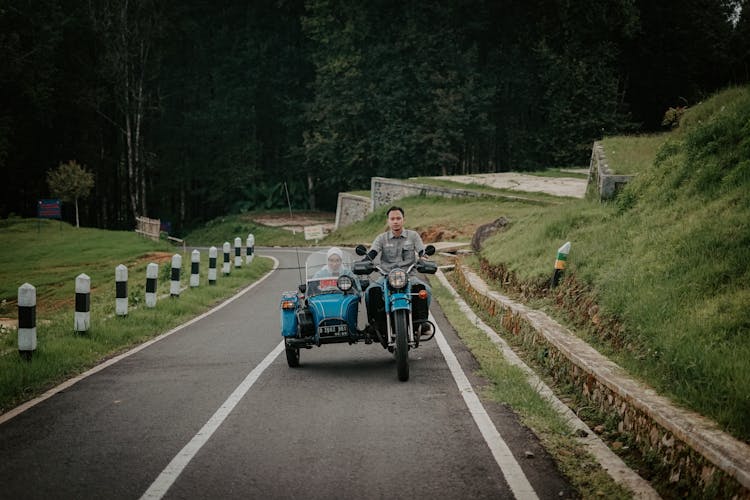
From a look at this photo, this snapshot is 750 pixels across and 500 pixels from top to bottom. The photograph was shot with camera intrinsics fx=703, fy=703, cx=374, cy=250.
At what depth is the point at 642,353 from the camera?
680 cm

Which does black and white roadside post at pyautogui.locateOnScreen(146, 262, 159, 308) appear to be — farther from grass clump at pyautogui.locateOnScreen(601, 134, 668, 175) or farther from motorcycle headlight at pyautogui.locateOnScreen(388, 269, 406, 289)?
grass clump at pyautogui.locateOnScreen(601, 134, 668, 175)

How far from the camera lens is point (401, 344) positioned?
763 centimetres

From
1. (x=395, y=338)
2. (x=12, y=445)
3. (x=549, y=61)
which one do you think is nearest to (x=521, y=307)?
(x=395, y=338)

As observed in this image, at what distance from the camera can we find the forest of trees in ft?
159

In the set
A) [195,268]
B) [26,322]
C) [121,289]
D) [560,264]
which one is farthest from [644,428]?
[195,268]

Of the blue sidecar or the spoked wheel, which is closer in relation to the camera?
the blue sidecar

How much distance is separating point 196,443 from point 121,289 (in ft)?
22.8

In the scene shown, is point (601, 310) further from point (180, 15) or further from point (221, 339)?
point (180, 15)

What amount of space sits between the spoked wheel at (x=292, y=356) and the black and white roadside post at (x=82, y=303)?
3379 mm

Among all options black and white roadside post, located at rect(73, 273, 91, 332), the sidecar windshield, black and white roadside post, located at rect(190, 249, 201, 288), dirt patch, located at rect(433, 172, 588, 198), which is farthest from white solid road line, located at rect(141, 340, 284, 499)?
dirt patch, located at rect(433, 172, 588, 198)

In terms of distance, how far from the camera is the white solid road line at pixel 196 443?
184 inches

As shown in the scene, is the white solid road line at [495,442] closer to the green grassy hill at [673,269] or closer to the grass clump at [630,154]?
the green grassy hill at [673,269]

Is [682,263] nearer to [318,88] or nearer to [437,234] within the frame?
[437,234]

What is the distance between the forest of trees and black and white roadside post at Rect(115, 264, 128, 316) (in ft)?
120
